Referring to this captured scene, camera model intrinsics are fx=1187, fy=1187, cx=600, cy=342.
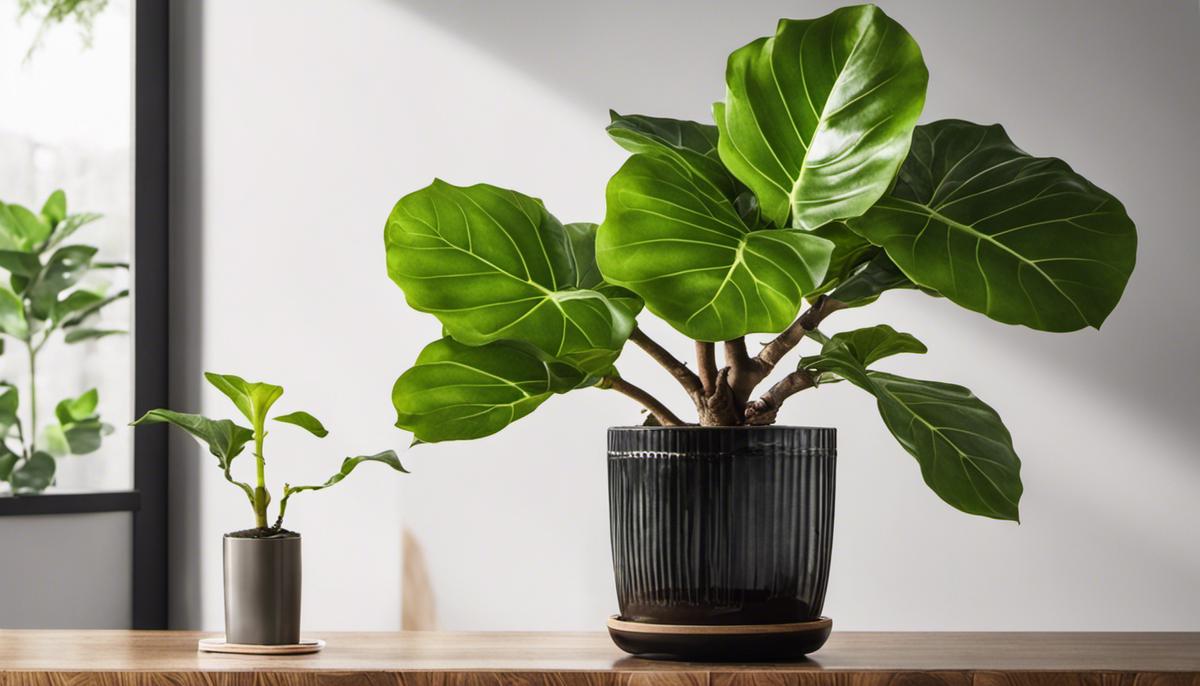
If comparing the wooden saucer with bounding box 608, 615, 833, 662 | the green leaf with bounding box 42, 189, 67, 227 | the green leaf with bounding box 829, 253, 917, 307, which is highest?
the green leaf with bounding box 42, 189, 67, 227

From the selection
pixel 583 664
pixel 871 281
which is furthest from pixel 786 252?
pixel 583 664

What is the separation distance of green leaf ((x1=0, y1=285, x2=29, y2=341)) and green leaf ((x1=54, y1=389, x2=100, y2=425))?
0.13 metres

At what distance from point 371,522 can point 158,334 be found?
20.4 inches

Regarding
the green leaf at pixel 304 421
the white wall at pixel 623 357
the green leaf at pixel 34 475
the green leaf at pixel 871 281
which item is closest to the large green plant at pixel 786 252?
the green leaf at pixel 871 281

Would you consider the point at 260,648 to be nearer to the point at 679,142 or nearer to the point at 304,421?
the point at 304,421

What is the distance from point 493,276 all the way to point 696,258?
0.65 feet

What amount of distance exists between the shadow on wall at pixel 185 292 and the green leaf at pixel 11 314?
25 centimetres

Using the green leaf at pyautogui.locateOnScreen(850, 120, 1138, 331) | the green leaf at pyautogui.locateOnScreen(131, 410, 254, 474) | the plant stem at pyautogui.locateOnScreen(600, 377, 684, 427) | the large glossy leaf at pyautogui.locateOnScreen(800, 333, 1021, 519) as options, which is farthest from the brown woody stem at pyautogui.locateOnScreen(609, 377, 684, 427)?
the green leaf at pyautogui.locateOnScreen(131, 410, 254, 474)

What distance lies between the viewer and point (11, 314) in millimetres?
1957

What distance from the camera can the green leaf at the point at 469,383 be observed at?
42.3 inches

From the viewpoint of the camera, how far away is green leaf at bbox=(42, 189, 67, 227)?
6.53ft

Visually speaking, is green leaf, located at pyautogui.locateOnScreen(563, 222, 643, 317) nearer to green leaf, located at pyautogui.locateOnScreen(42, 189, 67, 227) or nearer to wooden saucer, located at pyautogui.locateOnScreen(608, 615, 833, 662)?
wooden saucer, located at pyautogui.locateOnScreen(608, 615, 833, 662)

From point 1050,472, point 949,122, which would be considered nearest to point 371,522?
point 1050,472

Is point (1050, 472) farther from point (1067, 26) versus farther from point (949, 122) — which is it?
point (949, 122)
